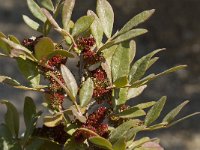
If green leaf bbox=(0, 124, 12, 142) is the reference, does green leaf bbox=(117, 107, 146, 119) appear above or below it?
below

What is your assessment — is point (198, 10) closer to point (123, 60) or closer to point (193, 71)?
point (193, 71)

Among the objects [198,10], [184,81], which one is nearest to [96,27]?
[184,81]

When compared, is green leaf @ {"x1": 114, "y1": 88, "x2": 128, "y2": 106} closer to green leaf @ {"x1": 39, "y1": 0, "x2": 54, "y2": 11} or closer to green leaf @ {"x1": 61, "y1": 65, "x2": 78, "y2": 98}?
green leaf @ {"x1": 61, "y1": 65, "x2": 78, "y2": 98}

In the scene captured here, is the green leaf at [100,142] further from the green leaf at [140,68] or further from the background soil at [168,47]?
the background soil at [168,47]

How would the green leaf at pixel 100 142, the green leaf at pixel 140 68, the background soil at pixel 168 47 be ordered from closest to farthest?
the green leaf at pixel 100 142, the green leaf at pixel 140 68, the background soil at pixel 168 47

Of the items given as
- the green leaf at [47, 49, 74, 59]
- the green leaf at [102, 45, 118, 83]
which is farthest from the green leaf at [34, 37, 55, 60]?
the green leaf at [102, 45, 118, 83]

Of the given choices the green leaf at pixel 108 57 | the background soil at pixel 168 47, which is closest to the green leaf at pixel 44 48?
the green leaf at pixel 108 57
